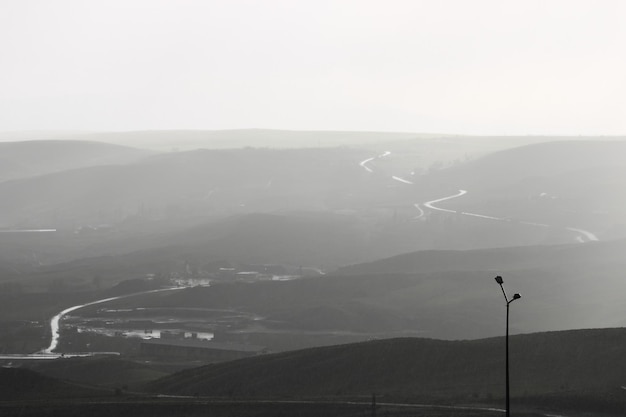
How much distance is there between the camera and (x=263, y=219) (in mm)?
176000

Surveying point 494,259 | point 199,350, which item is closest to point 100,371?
point 199,350

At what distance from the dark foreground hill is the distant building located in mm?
14976

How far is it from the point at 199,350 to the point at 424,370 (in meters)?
26.8

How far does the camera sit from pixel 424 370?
71.1m

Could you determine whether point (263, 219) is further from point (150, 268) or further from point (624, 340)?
point (624, 340)

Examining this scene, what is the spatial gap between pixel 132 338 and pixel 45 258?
6053 centimetres

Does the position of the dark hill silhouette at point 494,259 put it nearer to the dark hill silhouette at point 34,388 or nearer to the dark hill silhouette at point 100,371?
the dark hill silhouette at point 100,371

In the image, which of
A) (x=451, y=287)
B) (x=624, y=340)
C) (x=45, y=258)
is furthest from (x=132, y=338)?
(x=45, y=258)

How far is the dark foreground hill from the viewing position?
6638 cm

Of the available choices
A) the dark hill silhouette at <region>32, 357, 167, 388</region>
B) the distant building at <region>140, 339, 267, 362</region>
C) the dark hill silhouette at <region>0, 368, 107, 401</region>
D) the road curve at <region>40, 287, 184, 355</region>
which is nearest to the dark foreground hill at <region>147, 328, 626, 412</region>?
the dark hill silhouette at <region>0, 368, 107, 401</region>

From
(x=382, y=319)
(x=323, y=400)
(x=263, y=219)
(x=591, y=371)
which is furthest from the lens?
(x=263, y=219)

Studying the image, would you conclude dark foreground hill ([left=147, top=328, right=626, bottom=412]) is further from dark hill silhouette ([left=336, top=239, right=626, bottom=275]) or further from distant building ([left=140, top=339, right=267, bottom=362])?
dark hill silhouette ([left=336, top=239, right=626, bottom=275])

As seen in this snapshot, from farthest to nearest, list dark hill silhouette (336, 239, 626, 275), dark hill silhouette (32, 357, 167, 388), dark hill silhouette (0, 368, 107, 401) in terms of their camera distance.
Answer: dark hill silhouette (336, 239, 626, 275) → dark hill silhouette (32, 357, 167, 388) → dark hill silhouette (0, 368, 107, 401)

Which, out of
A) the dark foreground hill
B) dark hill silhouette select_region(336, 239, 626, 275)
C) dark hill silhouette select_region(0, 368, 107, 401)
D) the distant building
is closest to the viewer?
the dark foreground hill
